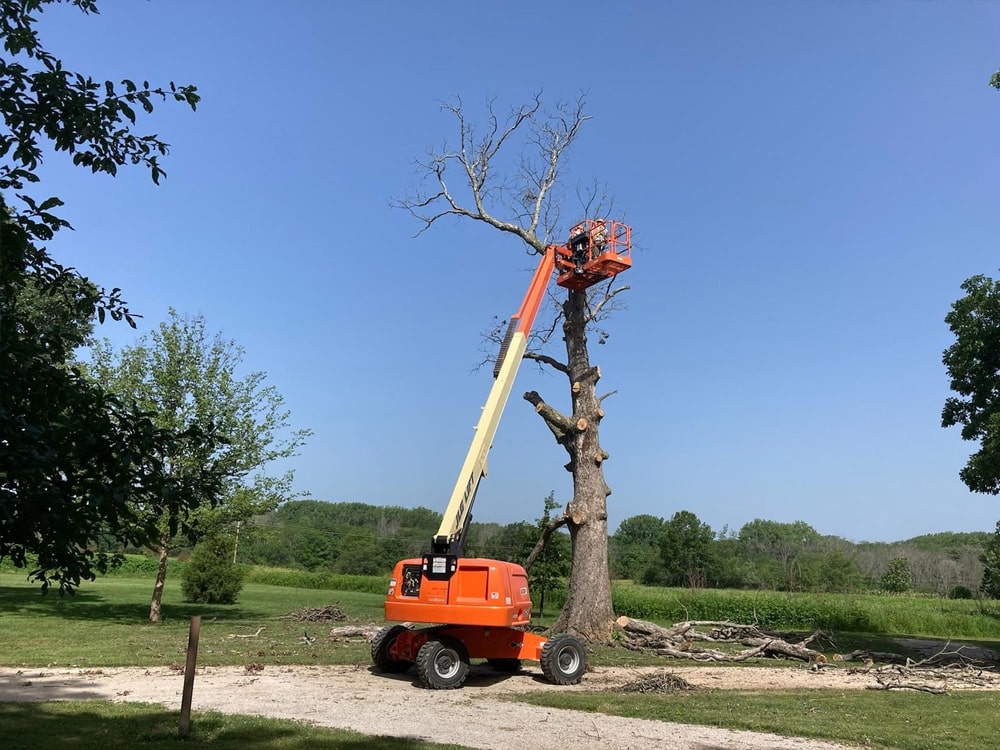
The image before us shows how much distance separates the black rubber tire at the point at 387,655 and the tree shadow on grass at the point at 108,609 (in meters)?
11.4

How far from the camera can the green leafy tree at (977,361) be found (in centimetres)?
1674

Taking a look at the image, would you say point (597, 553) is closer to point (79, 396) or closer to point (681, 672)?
point (681, 672)

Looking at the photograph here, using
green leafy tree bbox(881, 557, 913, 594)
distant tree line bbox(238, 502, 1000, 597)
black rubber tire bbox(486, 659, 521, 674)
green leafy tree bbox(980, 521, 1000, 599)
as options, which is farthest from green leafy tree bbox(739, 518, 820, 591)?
black rubber tire bbox(486, 659, 521, 674)

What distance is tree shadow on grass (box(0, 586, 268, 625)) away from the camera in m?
22.1

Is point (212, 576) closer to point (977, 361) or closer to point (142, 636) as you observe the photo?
point (142, 636)

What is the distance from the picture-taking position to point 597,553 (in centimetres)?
1884

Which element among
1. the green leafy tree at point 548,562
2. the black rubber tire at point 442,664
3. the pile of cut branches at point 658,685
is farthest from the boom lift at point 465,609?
the green leafy tree at point 548,562

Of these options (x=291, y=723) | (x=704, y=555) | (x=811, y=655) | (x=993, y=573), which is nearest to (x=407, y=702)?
(x=291, y=723)

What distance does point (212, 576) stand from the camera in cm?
2856

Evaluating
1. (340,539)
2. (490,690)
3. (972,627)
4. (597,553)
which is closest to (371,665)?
(490,690)

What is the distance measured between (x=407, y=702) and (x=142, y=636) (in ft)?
31.9

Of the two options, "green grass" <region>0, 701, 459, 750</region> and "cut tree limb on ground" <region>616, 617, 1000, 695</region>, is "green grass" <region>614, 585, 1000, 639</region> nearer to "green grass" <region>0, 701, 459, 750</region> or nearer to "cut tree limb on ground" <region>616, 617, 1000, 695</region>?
"cut tree limb on ground" <region>616, 617, 1000, 695</region>

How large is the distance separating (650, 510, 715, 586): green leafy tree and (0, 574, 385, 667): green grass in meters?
38.7

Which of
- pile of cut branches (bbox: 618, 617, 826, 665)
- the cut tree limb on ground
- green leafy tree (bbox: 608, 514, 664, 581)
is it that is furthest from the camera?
green leafy tree (bbox: 608, 514, 664, 581)
